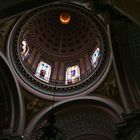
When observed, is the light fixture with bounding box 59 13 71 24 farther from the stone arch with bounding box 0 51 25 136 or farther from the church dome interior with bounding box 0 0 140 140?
the stone arch with bounding box 0 51 25 136

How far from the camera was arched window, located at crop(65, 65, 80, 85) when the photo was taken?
17.8 m

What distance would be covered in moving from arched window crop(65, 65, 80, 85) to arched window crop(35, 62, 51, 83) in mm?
1112

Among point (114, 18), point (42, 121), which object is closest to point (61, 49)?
point (42, 121)

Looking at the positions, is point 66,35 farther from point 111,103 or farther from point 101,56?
point 111,103

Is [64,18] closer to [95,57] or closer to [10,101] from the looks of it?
[95,57]

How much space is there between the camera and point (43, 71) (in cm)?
1838

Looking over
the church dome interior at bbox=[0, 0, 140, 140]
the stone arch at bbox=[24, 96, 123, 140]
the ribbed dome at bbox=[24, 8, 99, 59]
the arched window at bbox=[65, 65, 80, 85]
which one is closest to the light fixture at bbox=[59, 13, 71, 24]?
the church dome interior at bbox=[0, 0, 140, 140]

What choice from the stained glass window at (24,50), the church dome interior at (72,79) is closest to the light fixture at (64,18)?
the church dome interior at (72,79)

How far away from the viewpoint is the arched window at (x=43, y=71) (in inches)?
697

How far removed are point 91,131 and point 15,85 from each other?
466cm

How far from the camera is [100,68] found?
1577 cm

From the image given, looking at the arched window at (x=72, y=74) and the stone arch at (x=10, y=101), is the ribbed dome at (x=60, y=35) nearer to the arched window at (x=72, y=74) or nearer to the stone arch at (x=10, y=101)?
the arched window at (x=72, y=74)

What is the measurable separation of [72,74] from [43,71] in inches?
66.5

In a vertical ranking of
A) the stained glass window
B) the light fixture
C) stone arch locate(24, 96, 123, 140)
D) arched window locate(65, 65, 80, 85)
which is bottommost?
stone arch locate(24, 96, 123, 140)
